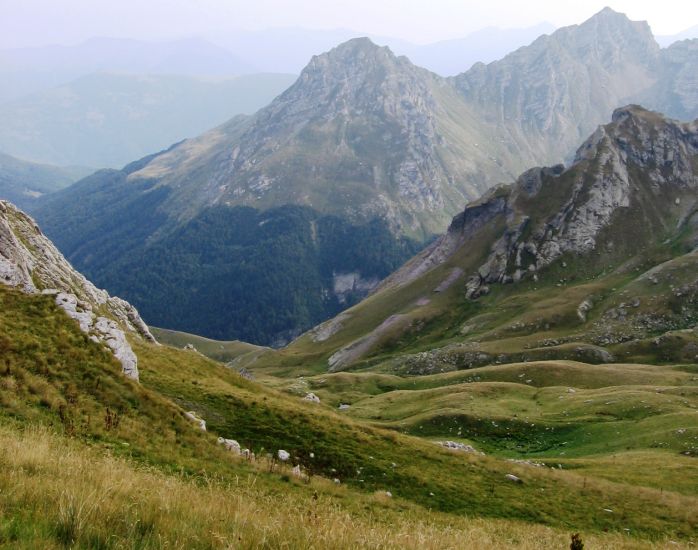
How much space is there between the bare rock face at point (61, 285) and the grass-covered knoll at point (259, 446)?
5.38 ft

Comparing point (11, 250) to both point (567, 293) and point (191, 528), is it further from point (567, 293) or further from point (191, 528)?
point (567, 293)

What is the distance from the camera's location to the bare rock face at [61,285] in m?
27.8

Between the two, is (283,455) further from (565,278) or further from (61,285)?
(565,278)

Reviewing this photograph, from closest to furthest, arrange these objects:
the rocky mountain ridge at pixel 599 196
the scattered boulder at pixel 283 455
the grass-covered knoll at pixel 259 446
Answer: the grass-covered knoll at pixel 259 446 → the scattered boulder at pixel 283 455 → the rocky mountain ridge at pixel 599 196

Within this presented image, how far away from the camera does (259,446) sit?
28.7 metres

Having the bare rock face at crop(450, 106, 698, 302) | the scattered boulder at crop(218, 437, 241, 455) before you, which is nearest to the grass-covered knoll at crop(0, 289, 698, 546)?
the scattered boulder at crop(218, 437, 241, 455)

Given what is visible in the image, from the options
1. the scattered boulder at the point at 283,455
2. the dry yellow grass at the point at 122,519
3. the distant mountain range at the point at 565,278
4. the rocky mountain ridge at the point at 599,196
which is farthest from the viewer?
the rocky mountain ridge at the point at 599,196

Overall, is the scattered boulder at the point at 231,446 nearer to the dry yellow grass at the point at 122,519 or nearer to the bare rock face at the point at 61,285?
the bare rock face at the point at 61,285

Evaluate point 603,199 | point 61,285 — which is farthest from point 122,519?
point 603,199

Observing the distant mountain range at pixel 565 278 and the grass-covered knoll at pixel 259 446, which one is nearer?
the grass-covered knoll at pixel 259 446

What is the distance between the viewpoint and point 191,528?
7.89m

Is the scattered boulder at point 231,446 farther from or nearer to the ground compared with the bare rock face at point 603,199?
nearer to the ground

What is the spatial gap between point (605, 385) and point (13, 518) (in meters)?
85.4

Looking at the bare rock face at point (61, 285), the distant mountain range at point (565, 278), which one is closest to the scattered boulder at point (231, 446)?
the bare rock face at point (61, 285)
